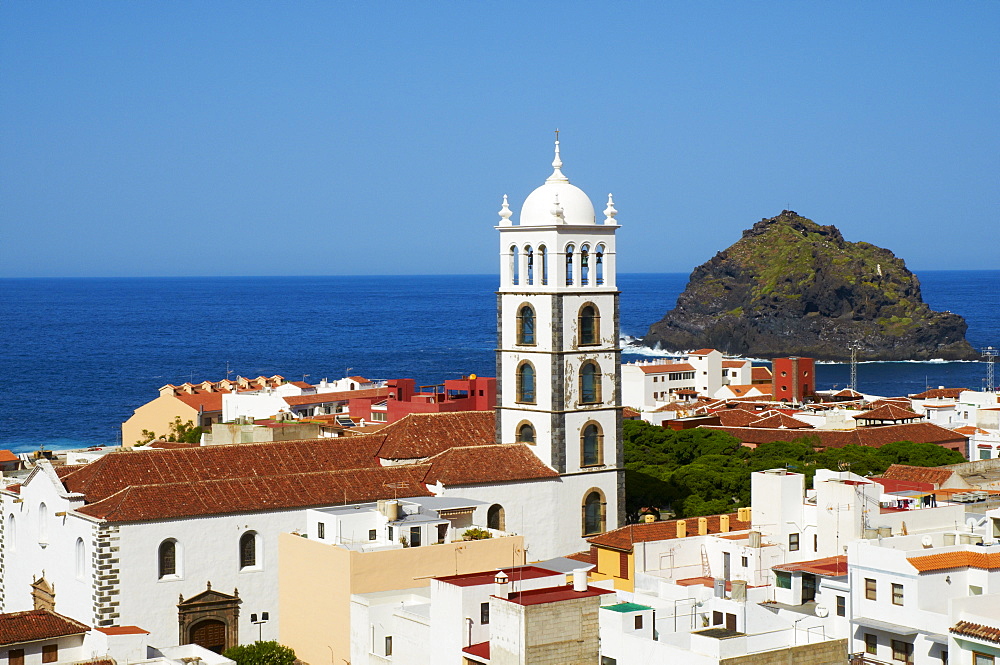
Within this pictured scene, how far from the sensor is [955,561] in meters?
26.3

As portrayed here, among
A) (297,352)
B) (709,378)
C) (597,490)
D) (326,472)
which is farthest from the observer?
→ (297,352)

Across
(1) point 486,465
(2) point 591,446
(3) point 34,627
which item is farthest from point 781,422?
(3) point 34,627

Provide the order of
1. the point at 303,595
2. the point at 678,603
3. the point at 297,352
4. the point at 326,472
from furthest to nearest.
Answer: the point at 297,352 < the point at 326,472 < the point at 303,595 < the point at 678,603

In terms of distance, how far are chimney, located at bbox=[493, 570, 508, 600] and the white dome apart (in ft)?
44.6

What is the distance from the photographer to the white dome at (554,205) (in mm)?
38156

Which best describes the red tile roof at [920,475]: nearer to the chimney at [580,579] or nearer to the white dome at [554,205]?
the white dome at [554,205]

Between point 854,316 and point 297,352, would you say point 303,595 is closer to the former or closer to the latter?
point 297,352

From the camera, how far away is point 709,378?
106 meters

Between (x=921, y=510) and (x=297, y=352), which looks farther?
(x=297, y=352)

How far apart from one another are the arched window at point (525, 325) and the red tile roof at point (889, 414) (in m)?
36.5

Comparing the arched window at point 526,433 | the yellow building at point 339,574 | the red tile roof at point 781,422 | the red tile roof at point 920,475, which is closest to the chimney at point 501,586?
the yellow building at point 339,574

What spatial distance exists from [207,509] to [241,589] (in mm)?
1981

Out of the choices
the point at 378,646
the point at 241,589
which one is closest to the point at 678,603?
the point at 378,646

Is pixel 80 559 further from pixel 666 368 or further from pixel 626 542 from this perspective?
pixel 666 368
